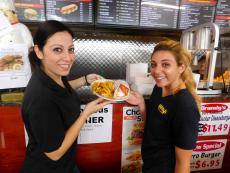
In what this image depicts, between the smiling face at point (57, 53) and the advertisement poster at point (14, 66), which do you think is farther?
the advertisement poster at point (14, 66)

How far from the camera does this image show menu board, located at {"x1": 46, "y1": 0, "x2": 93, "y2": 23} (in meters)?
2.56

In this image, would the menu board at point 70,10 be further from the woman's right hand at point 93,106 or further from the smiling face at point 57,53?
the woman's right hand at point 93,106

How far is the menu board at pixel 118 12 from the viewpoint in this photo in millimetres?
2652

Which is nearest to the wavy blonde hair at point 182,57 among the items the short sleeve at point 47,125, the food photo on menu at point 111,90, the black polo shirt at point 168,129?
the black polo shirt at point 168,129

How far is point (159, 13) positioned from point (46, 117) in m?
2.29

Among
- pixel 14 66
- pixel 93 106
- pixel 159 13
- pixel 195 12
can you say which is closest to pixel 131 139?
pixel 93 106

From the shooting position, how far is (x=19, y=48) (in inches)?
66.8

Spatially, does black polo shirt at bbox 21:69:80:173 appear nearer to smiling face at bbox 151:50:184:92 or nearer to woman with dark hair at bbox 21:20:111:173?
woman with dark hair at bbox 21:20:111:173

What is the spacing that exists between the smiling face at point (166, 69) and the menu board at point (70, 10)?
153cm

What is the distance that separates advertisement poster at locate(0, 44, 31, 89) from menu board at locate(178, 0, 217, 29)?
A: 2.15 meters

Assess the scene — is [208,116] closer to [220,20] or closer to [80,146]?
[80,146]

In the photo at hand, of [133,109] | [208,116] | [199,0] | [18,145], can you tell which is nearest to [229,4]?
[199,0]

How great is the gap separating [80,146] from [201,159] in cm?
129

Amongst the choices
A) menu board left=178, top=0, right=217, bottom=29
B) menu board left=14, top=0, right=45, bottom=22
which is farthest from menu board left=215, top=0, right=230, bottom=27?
menu board left=14, top=0, right=45, bottom=22
